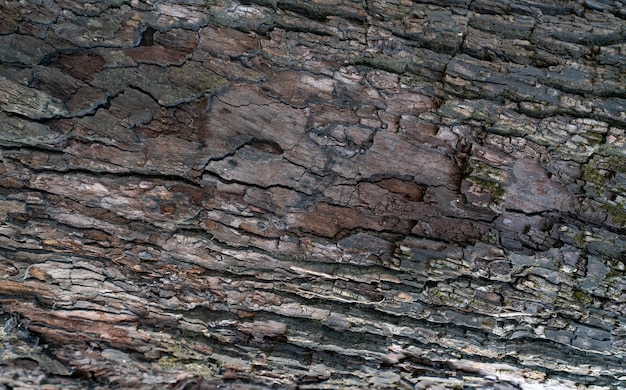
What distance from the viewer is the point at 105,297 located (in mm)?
2125

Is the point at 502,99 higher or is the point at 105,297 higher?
the point at 502,99

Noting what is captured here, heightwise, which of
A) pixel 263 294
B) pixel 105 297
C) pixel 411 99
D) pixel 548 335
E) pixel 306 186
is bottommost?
pixel 105 297

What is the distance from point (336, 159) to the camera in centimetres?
194

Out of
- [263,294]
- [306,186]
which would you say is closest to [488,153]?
[306,186]

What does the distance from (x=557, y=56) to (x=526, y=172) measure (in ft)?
1.59

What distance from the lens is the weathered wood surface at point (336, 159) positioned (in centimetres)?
187

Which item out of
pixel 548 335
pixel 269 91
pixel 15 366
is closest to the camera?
pixel 269 91

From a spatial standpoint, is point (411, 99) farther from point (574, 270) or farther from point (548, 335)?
point (548, 335)

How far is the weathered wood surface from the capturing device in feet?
6.15

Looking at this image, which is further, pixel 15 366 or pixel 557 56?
pixel 15 366

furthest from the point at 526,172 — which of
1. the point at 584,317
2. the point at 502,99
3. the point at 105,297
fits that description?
the point at 105,297

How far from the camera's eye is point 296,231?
1981mm

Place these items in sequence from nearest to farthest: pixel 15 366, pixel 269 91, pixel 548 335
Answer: pixel 269 91 → pixel 548 335 → pixel 15 366

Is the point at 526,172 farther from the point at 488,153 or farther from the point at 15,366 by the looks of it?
the point at 15,366
